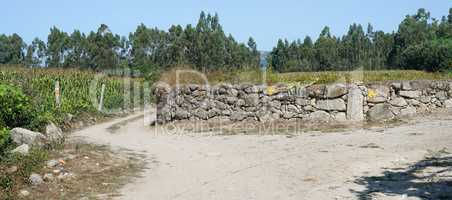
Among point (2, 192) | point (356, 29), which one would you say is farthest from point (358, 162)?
point (356, 29)

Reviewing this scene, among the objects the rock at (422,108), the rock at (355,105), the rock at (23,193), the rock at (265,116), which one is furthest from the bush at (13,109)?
the rock at (422,108)

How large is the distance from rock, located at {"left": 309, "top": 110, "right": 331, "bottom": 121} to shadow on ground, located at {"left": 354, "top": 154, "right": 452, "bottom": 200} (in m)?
5.58

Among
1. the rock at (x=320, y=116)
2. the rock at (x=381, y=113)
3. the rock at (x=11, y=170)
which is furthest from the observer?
the rock at (x=320, y=116)

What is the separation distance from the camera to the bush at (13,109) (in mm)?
10347

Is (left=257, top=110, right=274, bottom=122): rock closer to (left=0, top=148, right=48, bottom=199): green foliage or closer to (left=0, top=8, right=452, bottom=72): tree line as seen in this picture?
(left=0, top=148, right=48, bottom=199): green foliage

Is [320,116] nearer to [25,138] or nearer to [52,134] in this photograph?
[52,134]

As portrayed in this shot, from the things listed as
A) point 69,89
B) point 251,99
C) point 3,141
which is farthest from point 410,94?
point 69,89

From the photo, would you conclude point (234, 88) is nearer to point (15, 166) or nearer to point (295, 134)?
point (295, 134)

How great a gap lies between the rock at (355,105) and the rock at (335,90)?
8.0 inches

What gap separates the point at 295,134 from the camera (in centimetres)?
1232

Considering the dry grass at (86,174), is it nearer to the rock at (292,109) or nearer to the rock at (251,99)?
the rock at (251,99)

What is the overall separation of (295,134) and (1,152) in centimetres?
709

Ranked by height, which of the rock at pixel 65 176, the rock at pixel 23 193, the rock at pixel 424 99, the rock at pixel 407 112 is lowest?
the rock at pixel 23 193

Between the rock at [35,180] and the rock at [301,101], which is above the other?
the rock at [301,101]
